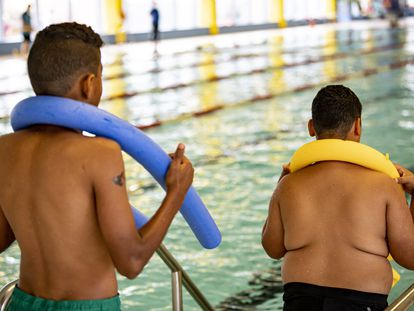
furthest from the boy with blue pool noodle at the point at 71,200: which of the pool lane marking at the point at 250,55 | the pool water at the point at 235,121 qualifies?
the pool lane marking at the point at 250,55

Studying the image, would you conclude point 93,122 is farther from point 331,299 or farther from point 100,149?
point 331,299

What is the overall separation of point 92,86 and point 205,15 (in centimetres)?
3247

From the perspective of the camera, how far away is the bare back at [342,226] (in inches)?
95.5

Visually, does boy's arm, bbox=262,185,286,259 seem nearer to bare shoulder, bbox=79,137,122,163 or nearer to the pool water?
bare shoulder, bbox=79,137,122,163

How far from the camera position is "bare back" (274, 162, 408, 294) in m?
2.43

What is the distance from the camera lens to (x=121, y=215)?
1871mm

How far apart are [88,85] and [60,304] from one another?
1.68 feet

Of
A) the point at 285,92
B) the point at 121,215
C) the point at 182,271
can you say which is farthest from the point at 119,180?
the point at 285,92

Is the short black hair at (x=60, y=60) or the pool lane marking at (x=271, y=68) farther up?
the short black hair at (x=60, y=60)

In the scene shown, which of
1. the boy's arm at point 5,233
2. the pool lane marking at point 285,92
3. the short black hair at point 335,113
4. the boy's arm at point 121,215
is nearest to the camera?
the boy's arm at point 121,215

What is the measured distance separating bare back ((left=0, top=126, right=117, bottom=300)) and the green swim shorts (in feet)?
0.05

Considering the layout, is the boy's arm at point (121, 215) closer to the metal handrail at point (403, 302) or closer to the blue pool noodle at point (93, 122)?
the blue pool noodle at point (93, 122)

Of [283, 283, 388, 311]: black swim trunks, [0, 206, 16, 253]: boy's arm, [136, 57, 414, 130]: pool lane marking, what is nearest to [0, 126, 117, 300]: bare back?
[0, 206, 16, 253]: boy's arm

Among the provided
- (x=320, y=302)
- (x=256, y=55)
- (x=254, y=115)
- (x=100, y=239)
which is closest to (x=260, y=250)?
(x=320, y=302)
